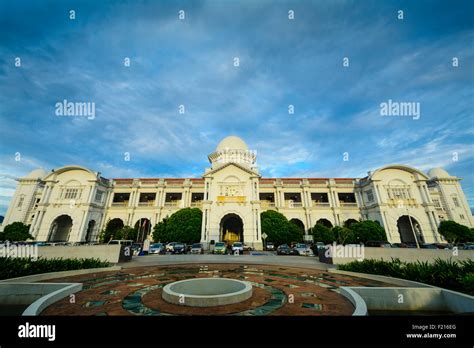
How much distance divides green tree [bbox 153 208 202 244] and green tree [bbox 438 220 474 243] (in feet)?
121

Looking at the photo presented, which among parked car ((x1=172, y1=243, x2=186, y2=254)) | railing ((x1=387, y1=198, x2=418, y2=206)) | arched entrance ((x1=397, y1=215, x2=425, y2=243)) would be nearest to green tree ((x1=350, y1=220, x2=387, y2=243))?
railing ((x1=387, y1=198, x2=418, y2=206))

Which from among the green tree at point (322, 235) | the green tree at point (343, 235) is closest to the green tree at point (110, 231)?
the green tree at point (322, 235)

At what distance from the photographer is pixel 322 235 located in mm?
32562

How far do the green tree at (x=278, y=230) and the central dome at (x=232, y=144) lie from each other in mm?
16318

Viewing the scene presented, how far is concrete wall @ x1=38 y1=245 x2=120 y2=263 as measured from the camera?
45.9 feet

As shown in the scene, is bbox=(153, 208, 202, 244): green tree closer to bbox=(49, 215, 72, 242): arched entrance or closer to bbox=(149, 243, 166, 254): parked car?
bbox=(149, 243, 166, 254): parked car

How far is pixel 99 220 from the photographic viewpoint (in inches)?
1506

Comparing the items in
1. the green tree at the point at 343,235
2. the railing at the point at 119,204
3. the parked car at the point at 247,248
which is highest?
the railing at the point at 119,204

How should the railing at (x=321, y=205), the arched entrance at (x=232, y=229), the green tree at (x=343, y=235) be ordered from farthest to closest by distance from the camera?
the railing at (x=321, y=205) → the arched entrance at (x=232, y=229) → the green tree at (x=343, y=235)

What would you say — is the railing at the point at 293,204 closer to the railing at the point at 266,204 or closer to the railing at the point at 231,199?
the railing at the point at 266,204

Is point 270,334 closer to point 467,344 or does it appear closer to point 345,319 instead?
point 345,319

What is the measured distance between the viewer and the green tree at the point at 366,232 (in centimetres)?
2877

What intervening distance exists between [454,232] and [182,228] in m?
40.1

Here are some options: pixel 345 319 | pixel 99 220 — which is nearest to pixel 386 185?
pixel 345 319
